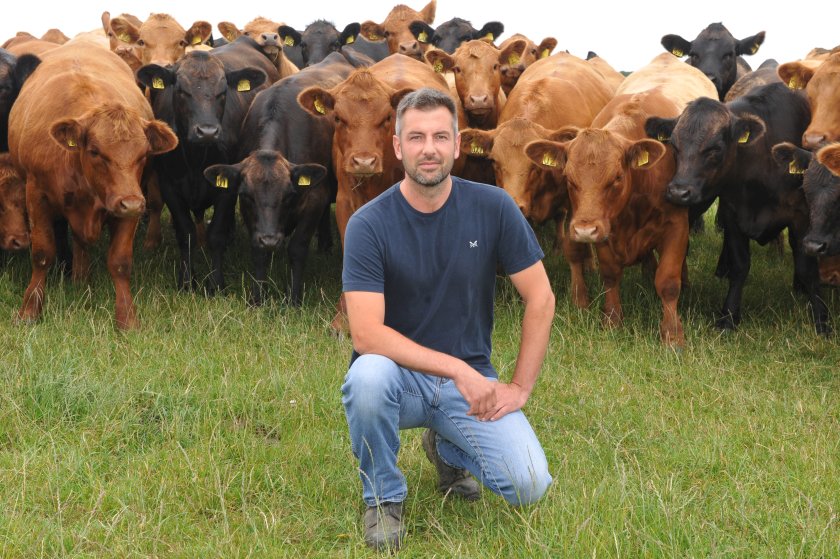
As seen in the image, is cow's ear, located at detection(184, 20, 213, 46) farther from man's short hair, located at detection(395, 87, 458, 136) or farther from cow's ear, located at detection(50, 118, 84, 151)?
man's short hair, located at detection(395, 87, 458, 136)

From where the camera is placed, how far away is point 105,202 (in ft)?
24.9

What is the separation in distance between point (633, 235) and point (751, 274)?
2525 mm

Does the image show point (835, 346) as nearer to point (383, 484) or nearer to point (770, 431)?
point (770, 431)

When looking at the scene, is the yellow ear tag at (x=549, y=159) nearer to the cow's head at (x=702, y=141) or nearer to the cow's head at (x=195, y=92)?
the cow's head at (x=702, y=141)

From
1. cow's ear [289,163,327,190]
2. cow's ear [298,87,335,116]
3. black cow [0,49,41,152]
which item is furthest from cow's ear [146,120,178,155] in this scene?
black cow [0,49,41,152]

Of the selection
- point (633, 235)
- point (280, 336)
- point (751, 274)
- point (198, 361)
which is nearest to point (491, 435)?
point (198, 361)

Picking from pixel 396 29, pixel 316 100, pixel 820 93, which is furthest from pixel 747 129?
pixel 396 29

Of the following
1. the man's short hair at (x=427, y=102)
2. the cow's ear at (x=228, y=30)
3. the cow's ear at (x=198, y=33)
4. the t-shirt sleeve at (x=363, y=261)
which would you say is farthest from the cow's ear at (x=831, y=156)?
the cow's ear at (x=228, y=30)

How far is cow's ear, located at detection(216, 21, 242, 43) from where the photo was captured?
1522cm

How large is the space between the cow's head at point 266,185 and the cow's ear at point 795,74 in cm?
399

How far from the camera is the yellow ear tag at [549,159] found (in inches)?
313

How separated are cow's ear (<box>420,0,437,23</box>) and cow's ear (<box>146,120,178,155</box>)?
8490 millimetres

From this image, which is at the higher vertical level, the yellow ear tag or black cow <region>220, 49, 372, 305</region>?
the yellow ear tag

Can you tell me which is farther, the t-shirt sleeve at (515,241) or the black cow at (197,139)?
the black cow at (197,139)
